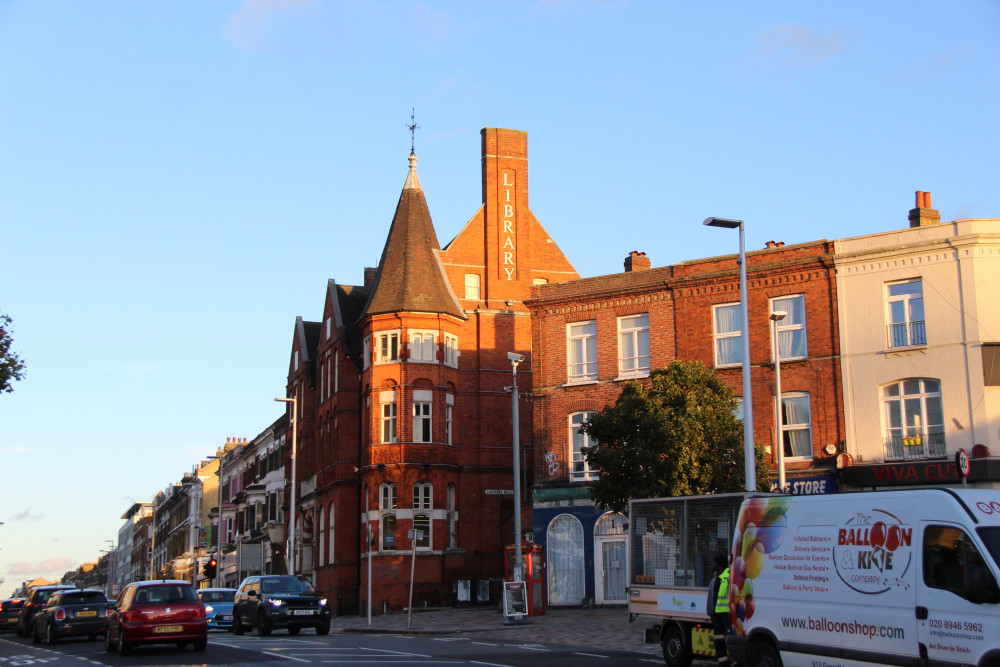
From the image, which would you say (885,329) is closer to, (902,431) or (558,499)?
(902,431)

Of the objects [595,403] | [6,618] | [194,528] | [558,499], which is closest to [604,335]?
[595,403]

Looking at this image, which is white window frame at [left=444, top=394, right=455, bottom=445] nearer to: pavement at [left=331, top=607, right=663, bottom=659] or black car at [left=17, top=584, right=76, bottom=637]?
pavement at [left=331, top=607, right=663, bottom=659]

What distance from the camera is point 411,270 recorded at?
1868 inches

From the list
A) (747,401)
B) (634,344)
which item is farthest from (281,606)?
(634,344)

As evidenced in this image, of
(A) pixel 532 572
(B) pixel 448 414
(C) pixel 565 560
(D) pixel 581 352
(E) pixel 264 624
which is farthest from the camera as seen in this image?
(B) pixel 448 414

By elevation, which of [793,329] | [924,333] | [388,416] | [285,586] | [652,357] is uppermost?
[793,329]

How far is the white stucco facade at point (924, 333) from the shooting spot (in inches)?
1204

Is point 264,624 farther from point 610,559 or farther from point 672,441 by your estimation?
point 610,559

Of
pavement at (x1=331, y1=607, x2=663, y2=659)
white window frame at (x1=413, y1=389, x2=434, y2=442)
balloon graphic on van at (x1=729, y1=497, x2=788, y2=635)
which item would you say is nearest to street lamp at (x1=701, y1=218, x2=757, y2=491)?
pavement at (x1=331, y1=607, x2=663, y2=659)

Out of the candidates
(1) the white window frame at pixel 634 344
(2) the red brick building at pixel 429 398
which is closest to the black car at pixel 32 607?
(2) the red brick building at pixel 429 398

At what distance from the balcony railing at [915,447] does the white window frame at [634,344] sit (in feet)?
28.8

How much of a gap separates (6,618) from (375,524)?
15.2 metres

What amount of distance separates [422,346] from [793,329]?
1774 cm

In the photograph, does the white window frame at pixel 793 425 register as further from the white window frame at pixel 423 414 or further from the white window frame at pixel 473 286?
the white window frame at pixel 473 286
